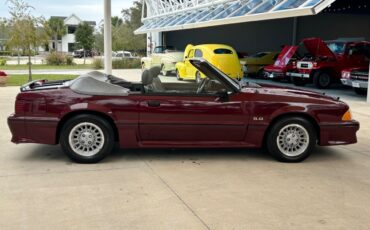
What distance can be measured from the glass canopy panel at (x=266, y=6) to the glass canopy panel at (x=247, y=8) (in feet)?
2.59

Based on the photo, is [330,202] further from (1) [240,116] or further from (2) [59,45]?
(2) [59,45]

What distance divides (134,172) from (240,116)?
1.56 meters

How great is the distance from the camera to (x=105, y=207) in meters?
4.11

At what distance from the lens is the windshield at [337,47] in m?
16.7

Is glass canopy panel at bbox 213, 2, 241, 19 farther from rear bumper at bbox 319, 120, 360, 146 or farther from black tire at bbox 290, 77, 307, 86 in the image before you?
rear bumper at bbox 319, 120, 360, 146

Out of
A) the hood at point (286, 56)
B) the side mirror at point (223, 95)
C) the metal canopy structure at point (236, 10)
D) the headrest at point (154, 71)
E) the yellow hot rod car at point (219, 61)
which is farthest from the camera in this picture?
the hood at point (286, 56)

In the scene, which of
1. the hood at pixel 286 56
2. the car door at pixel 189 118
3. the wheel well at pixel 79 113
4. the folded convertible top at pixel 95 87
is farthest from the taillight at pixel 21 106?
the hood at pixel 286 56

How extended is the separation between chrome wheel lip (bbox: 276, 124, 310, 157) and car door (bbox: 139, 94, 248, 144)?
54cm

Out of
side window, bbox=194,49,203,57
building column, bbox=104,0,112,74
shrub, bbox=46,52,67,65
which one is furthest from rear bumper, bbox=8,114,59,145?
shrub, bbox=46,52,67,65

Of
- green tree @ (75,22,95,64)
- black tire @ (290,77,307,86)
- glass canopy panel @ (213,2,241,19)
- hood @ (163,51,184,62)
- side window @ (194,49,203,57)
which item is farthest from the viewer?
green tree @ (75,22,95,64)

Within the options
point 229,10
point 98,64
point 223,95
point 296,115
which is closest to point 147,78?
point 223,95

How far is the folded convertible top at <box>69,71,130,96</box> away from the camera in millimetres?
5531

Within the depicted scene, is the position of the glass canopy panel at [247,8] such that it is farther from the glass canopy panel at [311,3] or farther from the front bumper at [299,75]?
the glass canopy panel at [311,3]

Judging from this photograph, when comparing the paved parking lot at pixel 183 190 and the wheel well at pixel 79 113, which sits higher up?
the wheel well at pixel 79 113
